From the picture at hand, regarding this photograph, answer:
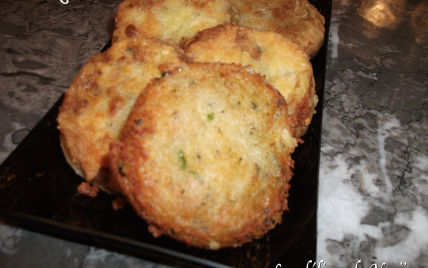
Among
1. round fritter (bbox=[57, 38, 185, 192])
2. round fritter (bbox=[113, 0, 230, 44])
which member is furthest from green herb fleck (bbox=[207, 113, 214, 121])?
round fritter (bbox=[113, 0, 230, 44])

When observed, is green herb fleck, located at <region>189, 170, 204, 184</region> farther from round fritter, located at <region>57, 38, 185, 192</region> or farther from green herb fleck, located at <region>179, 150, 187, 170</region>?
round fritter, located at <region>57, 38, 185, 192</region>

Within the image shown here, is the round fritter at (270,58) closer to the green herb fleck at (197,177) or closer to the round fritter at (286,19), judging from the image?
the round fritter at (286,19)

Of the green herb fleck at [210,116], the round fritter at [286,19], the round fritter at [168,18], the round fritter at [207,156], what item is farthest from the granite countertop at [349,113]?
the round fritter at [168,18]

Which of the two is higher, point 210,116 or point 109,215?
point 210,116

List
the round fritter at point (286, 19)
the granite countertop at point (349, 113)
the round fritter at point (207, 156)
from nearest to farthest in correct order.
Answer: the round fritter at point (207, 156), the granite countertop at point (349, 113), the round fritter at point (286, 19)

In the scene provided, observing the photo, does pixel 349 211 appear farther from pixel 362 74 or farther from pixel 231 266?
pixel 362 74

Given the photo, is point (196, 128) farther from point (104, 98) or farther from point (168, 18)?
point (168, 18)

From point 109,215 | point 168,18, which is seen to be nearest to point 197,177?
point 109,215
